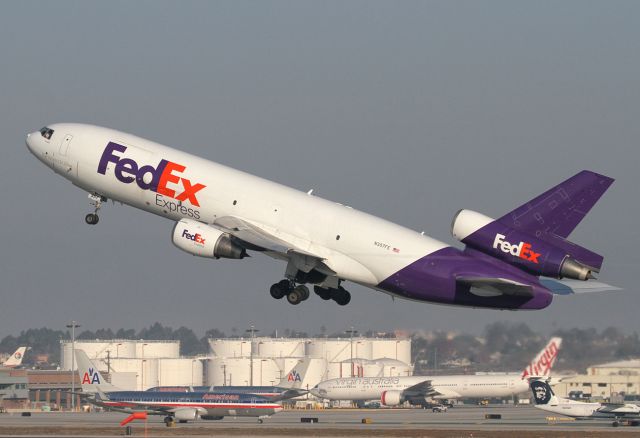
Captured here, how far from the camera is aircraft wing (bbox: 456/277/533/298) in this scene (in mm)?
59219

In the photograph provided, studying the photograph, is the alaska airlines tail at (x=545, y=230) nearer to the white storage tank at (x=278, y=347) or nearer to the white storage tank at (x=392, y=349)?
the white storage tank at (x=392, y=349)

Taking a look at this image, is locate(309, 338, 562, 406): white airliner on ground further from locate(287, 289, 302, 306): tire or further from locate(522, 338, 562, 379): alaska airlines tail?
locate(287, 289, 302, 306): tire

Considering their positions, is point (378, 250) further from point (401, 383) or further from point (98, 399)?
point (401, 383)

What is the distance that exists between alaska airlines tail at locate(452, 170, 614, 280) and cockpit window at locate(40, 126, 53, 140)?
27205mm

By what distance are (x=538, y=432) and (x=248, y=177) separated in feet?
89.8

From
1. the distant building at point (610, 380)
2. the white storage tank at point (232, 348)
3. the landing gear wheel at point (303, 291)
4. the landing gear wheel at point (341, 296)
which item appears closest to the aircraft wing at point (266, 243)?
the landing gear wheel at point (303, 291)

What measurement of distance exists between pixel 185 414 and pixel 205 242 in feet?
116

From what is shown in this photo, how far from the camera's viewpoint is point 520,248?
5919 cm

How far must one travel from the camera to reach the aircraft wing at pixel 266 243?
6306cm

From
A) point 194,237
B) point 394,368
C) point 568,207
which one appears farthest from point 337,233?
point 394,368

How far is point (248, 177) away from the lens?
64.9 metres

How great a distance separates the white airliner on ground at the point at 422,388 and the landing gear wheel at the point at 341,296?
2034 inches

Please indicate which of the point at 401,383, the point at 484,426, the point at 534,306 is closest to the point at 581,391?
the point at 401,383

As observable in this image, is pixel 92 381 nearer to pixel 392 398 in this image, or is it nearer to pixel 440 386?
pixel 392 398
